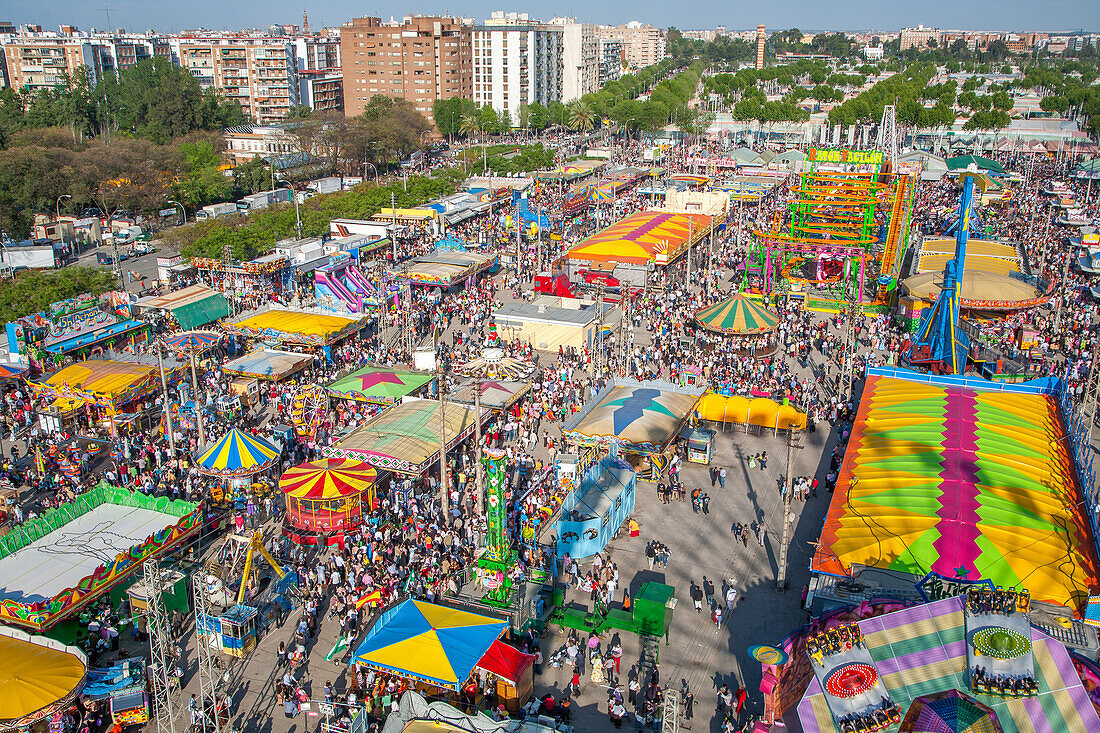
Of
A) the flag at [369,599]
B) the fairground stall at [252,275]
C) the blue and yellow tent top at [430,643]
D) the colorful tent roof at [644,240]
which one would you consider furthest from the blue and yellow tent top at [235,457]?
the colorful tent roof at [644,240]

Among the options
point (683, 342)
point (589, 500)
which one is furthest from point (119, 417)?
point (683, 342)

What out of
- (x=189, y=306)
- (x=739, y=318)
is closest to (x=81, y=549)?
(x=189, y=306)

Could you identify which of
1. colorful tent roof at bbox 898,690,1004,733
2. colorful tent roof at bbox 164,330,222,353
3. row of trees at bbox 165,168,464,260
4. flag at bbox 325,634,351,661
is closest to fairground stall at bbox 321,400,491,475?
flag at bbox 325,634,351,661

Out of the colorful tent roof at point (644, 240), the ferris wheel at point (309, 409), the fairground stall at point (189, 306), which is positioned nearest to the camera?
the ferris wheel at point (309, 409)

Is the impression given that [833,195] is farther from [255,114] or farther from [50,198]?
[255,114]

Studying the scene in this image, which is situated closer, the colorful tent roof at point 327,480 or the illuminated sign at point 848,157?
the colorful tent roof at point 327,480

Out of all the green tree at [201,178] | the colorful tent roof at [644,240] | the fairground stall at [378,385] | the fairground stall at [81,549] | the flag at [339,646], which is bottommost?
the flag at [339,646]

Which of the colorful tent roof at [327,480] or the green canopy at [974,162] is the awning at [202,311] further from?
the green canopy at [974,162]
